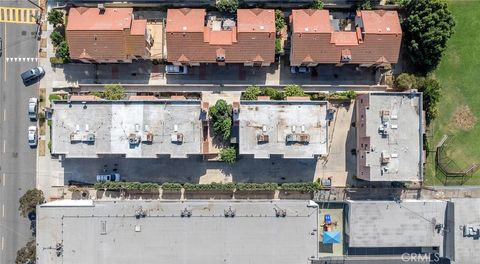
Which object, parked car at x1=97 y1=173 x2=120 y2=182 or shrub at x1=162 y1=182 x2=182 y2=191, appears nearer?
shrub at x1=162 y1=182 x2=182 y2=191

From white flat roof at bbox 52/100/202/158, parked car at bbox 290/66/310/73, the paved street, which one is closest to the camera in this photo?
white flat roof at bbox 52/100/202/158

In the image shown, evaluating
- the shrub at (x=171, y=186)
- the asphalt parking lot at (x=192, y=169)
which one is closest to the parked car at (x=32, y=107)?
the asphalt parking lot at (x=192, y=169)

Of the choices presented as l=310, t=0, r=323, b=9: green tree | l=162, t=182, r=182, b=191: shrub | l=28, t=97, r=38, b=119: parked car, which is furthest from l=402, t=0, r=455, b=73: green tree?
l=28, t=97, r=38, b=119: parked car

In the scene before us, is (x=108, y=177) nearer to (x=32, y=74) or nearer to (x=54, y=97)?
(x=54, y=97)

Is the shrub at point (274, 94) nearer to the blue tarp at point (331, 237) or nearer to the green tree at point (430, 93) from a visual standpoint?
the green tree at point (430, 93)

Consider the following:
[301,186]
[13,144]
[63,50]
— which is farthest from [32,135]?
[301,186]

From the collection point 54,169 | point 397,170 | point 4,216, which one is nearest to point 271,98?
point 397,170

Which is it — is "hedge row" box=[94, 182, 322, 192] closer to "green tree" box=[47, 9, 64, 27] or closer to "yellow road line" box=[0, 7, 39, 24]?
"green tree" box=[47, 9, 64, 27]
